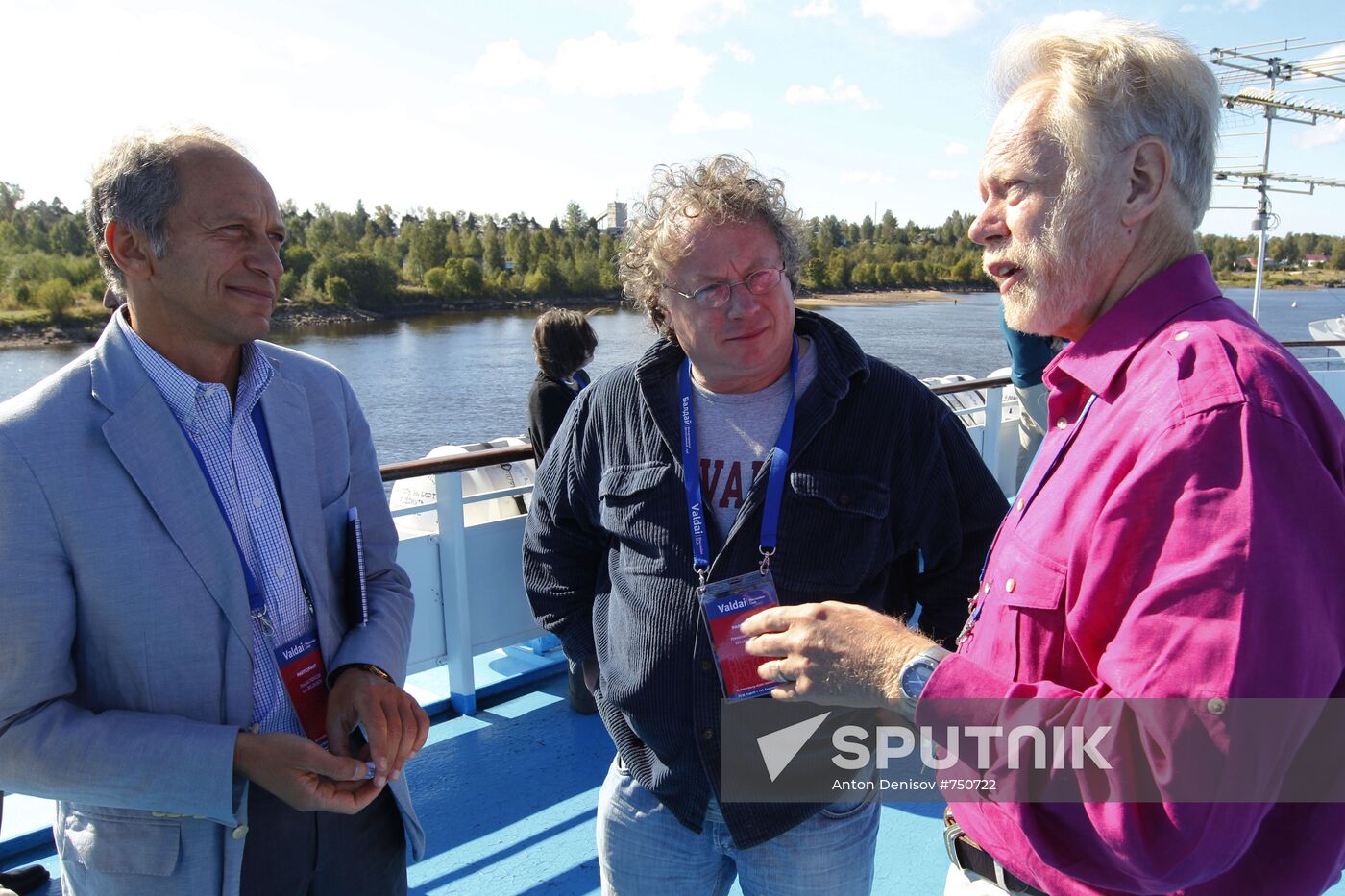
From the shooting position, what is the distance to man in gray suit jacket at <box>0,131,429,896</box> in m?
1.08

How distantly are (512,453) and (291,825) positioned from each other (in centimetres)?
174

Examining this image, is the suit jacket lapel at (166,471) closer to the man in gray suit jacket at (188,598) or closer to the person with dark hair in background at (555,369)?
the man in gray suit jacket at (188,598)

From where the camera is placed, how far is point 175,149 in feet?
3.97

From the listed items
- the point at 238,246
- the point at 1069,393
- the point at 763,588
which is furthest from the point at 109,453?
the point at 1069,393

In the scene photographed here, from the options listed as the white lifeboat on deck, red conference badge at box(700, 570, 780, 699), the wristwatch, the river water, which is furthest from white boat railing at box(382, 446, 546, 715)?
the river water

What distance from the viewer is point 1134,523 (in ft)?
2.33

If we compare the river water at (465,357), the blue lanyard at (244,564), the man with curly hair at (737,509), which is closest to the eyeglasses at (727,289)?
the man with curly hair at (737,509)

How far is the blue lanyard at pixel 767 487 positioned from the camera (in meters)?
1.30

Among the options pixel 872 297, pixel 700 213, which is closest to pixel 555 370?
pixel 700 213

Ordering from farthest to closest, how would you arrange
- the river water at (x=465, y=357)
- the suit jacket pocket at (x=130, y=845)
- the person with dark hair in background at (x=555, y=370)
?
1. the river water at (x=465, y=357)
2. the person with dark hair in background at (x=555, y=370)
3. the suit jacket pocket at (x=130, y=845)

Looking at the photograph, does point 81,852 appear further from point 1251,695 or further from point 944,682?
point 1251,695

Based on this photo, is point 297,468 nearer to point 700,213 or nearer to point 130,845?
point 130,845

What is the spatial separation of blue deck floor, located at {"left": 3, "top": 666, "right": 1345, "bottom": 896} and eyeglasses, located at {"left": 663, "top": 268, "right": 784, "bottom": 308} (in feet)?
4.84

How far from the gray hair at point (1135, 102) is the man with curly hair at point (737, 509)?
1.81 feet
